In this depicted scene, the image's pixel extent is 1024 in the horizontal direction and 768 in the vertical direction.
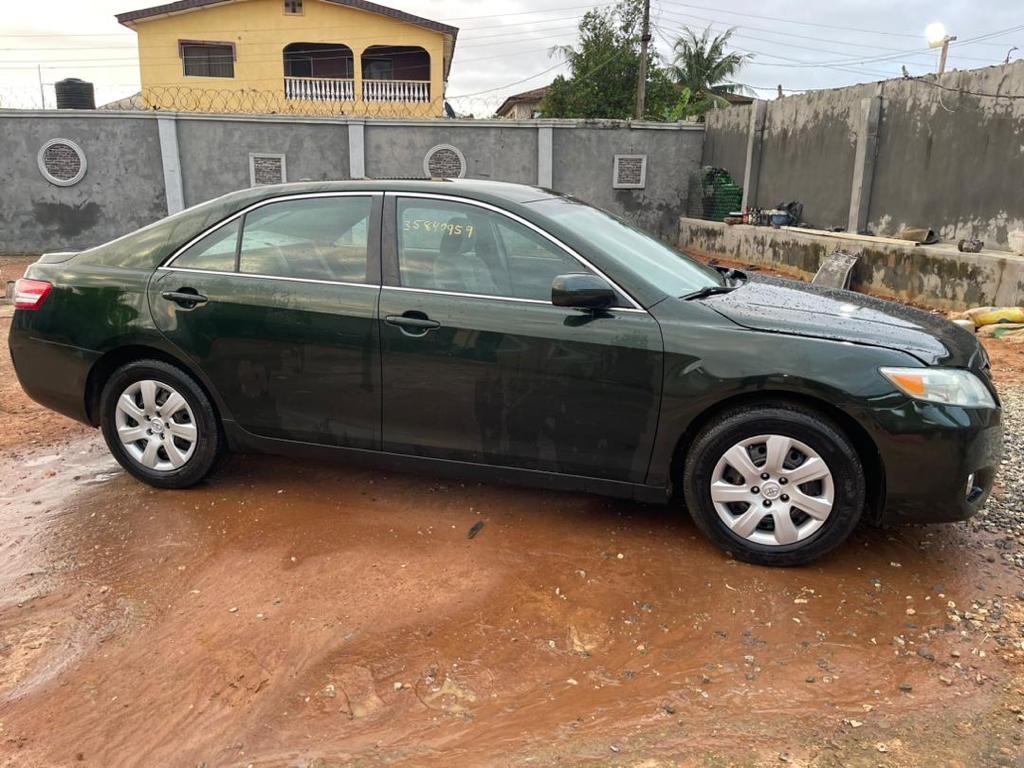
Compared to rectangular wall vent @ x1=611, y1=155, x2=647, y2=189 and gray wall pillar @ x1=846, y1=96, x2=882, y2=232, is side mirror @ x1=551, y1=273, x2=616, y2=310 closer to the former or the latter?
gray wall pillar @ x1=846, y1=96, x2=882, y2=232

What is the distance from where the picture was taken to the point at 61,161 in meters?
17.7

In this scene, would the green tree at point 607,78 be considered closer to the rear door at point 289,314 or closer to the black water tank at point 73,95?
the black water tank at point 73,95

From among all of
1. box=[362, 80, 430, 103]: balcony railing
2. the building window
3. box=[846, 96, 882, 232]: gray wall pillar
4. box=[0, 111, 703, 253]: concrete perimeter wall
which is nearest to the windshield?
box=[846, 96, 882, 232]: gray wall pillar

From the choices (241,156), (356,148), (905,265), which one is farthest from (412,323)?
(241,156)

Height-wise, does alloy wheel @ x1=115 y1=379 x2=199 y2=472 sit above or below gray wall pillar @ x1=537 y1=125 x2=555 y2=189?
below

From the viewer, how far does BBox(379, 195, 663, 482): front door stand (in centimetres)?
342

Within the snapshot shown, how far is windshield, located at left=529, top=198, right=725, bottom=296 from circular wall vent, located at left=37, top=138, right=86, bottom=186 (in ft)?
56.2

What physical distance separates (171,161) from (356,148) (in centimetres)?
408

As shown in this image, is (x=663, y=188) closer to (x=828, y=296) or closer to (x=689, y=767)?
(x=828, y=296)

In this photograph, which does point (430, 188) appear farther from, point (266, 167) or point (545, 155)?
point (266, 167)

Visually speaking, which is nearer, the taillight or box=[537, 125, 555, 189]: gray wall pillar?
the taillight

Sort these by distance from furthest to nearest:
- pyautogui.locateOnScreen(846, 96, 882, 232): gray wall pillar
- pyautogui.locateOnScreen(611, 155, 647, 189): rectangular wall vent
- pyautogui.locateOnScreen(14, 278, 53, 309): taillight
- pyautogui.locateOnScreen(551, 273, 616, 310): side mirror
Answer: pyautogui.locateOnScreen(611, 155, 647, 189): rectangular wall vent
pyautogui.locateOnScreen(846, 96, 882, 232): gray wall pillar
pyautogui.locateOnScreen(14, 278, 53, 309): taillight
pyautogui.locateOnScreen(551, 273, 616, 310): side mirror

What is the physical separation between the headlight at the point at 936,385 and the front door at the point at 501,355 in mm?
934

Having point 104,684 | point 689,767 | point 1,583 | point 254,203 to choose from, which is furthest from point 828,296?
point 1,583
